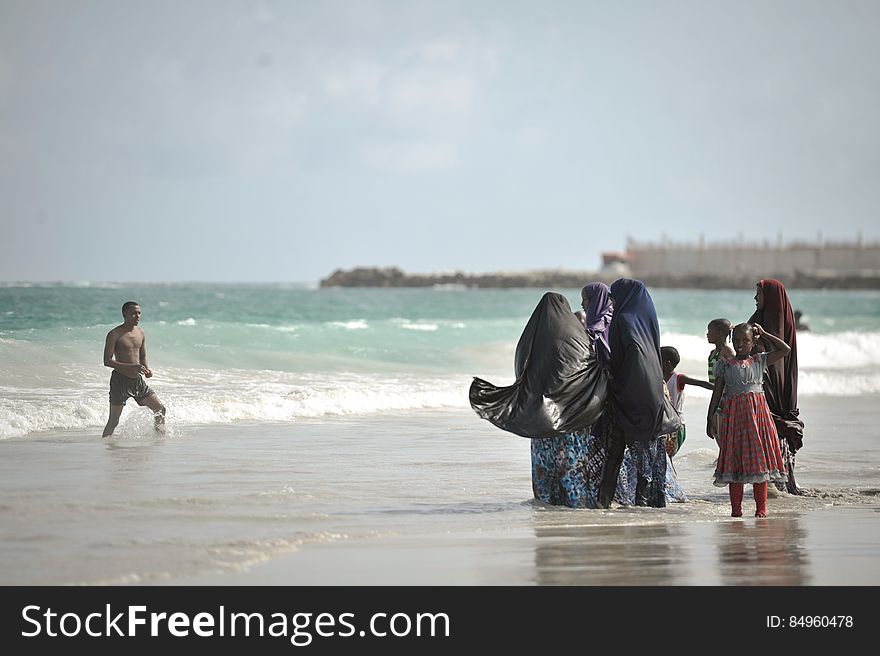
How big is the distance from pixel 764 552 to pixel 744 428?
4.18ft

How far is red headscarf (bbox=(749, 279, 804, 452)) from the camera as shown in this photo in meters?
8.06

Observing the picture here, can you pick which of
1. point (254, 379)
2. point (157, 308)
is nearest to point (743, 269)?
point (157, 308)

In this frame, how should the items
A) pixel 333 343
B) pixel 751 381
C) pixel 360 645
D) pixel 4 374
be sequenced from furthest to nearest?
pixel 333 343 < pixel 4 374 < pixel 751 381 < pixel 360 645

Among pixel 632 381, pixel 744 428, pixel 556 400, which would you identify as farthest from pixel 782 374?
pixel 556 400

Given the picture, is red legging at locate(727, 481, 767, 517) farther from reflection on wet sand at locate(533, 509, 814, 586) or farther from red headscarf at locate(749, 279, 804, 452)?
red headscarf at locate(749, 279, 804, 452)

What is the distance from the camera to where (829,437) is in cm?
1204

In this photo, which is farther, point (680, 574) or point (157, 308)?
point (157, 308)

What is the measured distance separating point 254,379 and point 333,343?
7.62m

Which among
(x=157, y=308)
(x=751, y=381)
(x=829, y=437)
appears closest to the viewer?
(x=751, y=381)

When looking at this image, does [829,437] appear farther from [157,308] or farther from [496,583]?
[157,308]

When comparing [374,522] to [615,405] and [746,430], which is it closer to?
[615,405]

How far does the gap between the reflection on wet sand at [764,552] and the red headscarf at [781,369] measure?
102 centimetres

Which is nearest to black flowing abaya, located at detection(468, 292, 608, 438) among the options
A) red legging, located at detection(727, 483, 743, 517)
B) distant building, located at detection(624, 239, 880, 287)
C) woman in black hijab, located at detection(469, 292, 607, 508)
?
woman in black hijab, located at detection(469, 292, 607, 508)

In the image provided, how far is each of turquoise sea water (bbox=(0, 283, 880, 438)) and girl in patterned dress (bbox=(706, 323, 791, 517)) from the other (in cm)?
581
